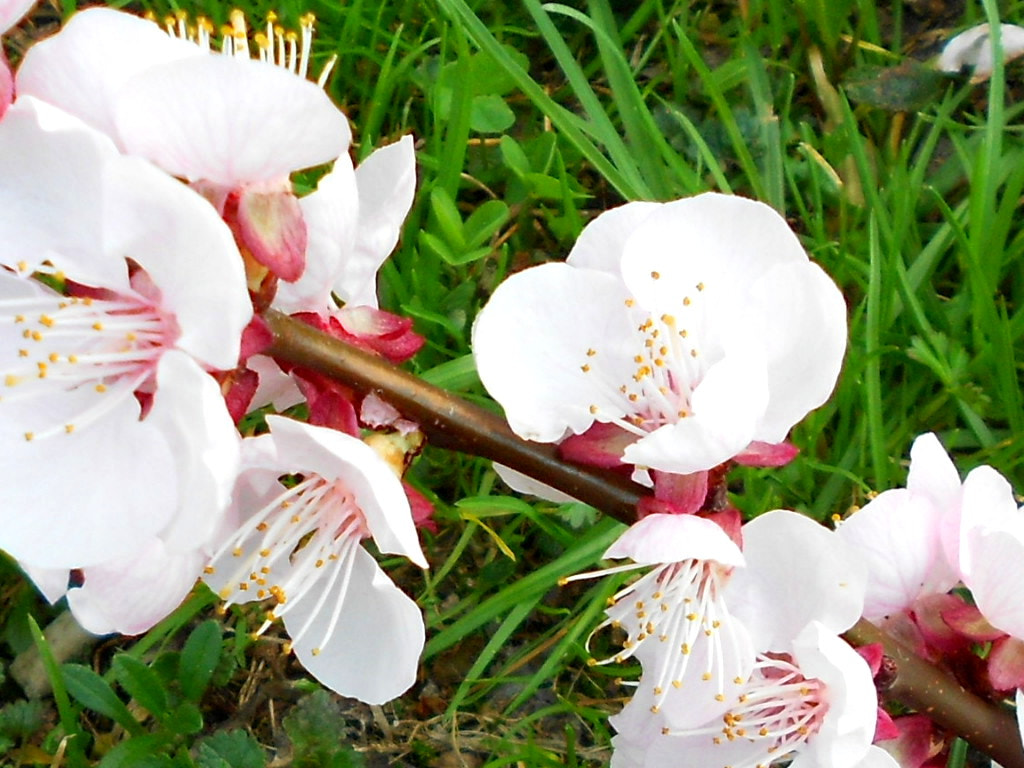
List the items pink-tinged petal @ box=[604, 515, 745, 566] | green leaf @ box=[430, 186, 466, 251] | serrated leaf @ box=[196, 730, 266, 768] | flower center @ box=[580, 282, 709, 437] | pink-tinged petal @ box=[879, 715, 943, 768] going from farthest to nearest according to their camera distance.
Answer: green leaf @ box=[430, 186, 466, 251], serrated leaf @ box=[196, 730, 266, 768], pink-tinged petal @ box=[879, 715, 943, 768], flower center @ box=[580, 282, 709, 437], pink-tinged petal @ box=[604, 515, 745, 566]

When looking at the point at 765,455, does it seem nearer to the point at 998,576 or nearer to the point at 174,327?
the point at 998,576

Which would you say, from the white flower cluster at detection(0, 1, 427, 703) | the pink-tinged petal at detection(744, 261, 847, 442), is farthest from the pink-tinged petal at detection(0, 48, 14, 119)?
the pink-tinged petal at detection(744, 261, 847, 442)

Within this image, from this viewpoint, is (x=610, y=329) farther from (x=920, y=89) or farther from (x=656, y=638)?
(x=920, y=89)

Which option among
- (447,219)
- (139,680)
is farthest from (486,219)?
(139,680)

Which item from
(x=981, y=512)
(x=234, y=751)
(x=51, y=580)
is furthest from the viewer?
(x=234, y=751)

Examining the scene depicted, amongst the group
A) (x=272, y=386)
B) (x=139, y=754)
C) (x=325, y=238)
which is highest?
(x=325, y=238)

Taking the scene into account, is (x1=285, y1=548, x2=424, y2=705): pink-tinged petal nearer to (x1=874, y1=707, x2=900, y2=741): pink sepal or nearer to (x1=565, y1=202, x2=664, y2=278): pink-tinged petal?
(x1=565, y1=202, x2=664, y2=278): pink-tinged petal

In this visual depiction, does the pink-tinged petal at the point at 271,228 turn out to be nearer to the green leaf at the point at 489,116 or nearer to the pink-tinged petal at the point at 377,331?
the pink-tinged petal at the point at 377,331
